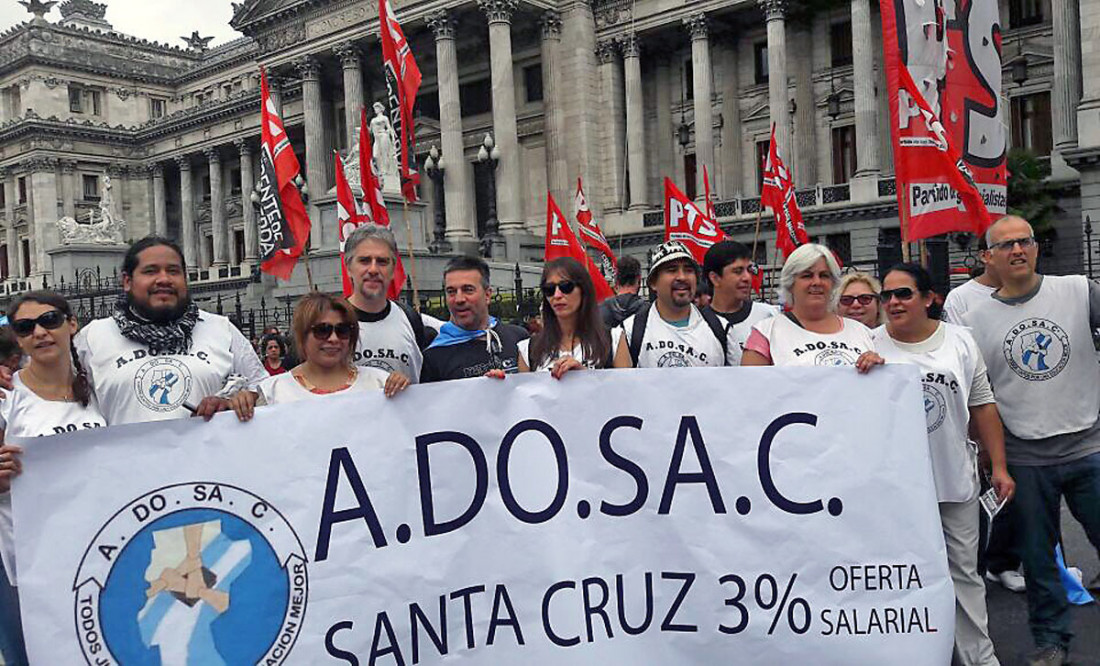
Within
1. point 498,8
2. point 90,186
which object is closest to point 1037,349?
point 498,8

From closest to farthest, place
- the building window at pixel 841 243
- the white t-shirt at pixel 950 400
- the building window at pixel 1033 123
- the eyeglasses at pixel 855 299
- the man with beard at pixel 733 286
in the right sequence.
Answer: the white t-shirt at pixel 950 400 → the eyeglasses at pixel 855 299 → the man with beard at pixel 733 286 → the building window at pixel 1033 123 → the building window at pixel 841 243

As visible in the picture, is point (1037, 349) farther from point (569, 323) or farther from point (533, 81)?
point (533, 81)

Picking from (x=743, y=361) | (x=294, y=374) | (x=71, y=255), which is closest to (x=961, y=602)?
(x=743, y=361)

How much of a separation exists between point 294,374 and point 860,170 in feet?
105

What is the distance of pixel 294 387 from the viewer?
441cm

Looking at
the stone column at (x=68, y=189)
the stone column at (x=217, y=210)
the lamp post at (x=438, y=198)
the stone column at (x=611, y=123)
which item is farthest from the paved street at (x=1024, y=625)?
the stone column at (x=68, y=189)

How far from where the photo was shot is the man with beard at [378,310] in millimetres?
5133

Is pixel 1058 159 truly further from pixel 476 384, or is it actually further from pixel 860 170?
pixel 476 384

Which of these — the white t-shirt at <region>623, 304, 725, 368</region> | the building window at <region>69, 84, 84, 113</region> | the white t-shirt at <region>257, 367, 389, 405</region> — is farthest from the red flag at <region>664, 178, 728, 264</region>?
the building window at <region>69, 84, 84, 113</region>

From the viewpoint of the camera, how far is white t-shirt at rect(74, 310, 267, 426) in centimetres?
430

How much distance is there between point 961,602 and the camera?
15.3ft

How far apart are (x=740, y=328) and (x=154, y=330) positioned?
331 centimetres

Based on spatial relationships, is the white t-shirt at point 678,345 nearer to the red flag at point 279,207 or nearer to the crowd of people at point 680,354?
the crowd of people at point 680,354

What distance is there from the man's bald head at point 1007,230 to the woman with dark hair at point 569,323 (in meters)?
2.07
